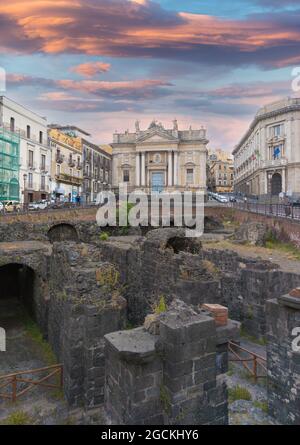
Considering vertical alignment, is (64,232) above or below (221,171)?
below

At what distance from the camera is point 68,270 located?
754 cm

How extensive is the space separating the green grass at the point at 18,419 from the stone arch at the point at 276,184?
4550 cm

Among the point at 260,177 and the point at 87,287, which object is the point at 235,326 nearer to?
the point at 87,287

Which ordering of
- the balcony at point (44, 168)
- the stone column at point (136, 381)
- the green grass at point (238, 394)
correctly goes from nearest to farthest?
the stone column at point (136, 381) → the green grass at point (238, 394) → the balcony at point (44, 168)

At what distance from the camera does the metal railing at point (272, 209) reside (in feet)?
60.5

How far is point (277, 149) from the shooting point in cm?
4581

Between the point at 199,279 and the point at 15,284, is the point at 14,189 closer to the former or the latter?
the point at 15,284

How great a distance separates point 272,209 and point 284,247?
5806 mm

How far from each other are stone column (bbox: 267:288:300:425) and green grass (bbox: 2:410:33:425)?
15.2 feet

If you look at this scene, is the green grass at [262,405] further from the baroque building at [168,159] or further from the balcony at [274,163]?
the baroque building at [168,159]

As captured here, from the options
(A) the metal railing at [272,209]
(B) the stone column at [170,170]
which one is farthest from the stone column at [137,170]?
(A) the metal railing at [272,209]

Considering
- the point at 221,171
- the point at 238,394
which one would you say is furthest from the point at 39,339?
the point at 221,171
